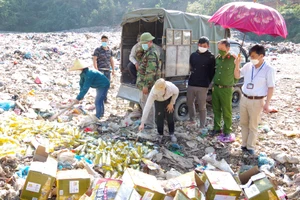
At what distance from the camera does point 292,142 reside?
533cm

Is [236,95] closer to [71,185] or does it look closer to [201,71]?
[201,71]

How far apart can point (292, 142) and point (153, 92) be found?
2.87 meters

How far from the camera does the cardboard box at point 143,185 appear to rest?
2672mm

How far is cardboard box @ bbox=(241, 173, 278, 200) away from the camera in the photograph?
300 centimetres

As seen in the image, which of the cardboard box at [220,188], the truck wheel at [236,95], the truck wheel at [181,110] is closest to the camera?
the cardboard box at [220,188]

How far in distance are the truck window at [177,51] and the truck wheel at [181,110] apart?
575mm

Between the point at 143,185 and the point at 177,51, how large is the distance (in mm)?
3910

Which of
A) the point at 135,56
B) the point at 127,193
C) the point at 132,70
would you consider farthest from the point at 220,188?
the point at 132,70

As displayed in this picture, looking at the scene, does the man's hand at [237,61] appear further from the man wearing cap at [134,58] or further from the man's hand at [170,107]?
the man wearing cap at [134,58]

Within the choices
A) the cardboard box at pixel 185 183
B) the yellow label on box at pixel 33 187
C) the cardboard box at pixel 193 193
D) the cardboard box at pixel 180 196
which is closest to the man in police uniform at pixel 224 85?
Result: the cardboard box at pixel 185 183

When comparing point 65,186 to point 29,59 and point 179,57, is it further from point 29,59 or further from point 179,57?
point 29,59

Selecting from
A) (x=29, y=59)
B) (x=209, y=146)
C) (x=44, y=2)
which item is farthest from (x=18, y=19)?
(x=209, y=146)

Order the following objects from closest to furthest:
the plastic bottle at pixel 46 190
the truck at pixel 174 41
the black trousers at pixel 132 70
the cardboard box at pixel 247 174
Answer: the plastic bottle at pixel 46 190, the cardboard box at pixel 247 174, the truck at pixel 174 41, the black trousers at pixel 132 70

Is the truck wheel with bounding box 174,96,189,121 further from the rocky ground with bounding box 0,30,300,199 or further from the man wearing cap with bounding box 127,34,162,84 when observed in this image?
the man wearing cap with bounding box 127,34,162,84
